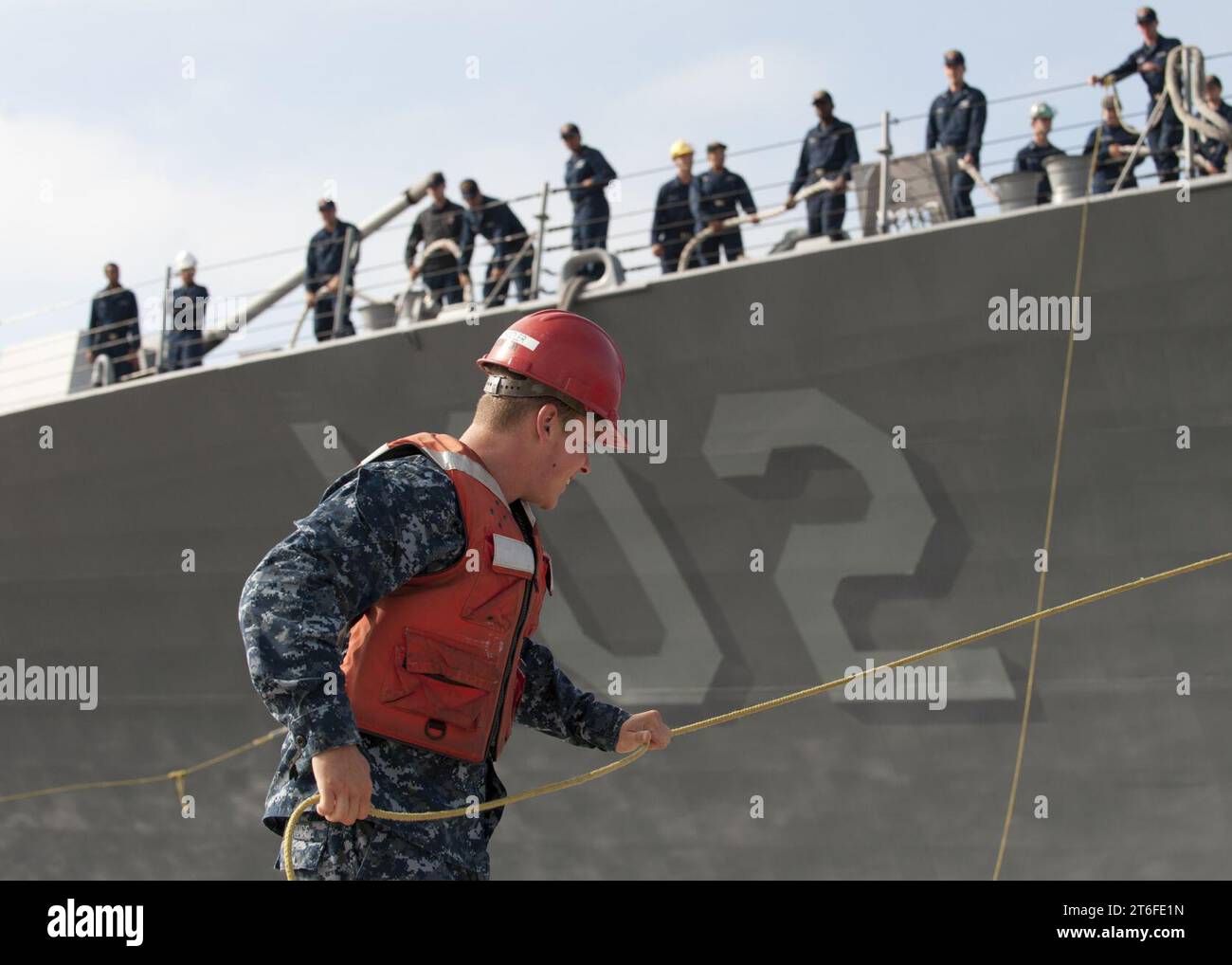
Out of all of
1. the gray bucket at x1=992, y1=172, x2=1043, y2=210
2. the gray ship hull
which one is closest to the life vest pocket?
the gray ship hull

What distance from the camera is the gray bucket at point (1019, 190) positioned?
7895 mm

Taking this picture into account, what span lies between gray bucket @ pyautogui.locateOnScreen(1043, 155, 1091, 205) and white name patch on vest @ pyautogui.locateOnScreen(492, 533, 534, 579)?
594cm

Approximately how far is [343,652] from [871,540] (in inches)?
220

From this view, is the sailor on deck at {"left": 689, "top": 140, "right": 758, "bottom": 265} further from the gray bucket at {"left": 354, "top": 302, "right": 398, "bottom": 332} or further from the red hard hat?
the red hard hat

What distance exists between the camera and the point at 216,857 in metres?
10.0

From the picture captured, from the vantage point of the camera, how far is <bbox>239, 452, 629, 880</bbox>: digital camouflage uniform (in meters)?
2.30

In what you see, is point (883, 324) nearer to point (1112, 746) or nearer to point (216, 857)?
point (1112, 746)

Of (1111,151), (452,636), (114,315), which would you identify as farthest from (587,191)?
(452,636)

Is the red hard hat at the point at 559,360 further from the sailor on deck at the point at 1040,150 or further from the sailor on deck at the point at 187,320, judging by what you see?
the sailor on deck at the point at 187,320

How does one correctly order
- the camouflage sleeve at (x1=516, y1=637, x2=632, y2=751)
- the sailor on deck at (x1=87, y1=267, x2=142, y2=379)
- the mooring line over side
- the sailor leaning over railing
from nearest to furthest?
1. the camouflage sleeve at (x1=516, y1=637, x2=632, y2=751)
2. the mooring line over side
3. the sailor leaning over railing
4. the sailor on deck at (x1=87, y1=267, x2=142, y2=379)

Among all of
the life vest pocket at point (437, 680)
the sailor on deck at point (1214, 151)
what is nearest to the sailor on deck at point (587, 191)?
the sailor on deck at point (1214, 151)

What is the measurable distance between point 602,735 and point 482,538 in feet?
2.27

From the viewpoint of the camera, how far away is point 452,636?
8.58ft
